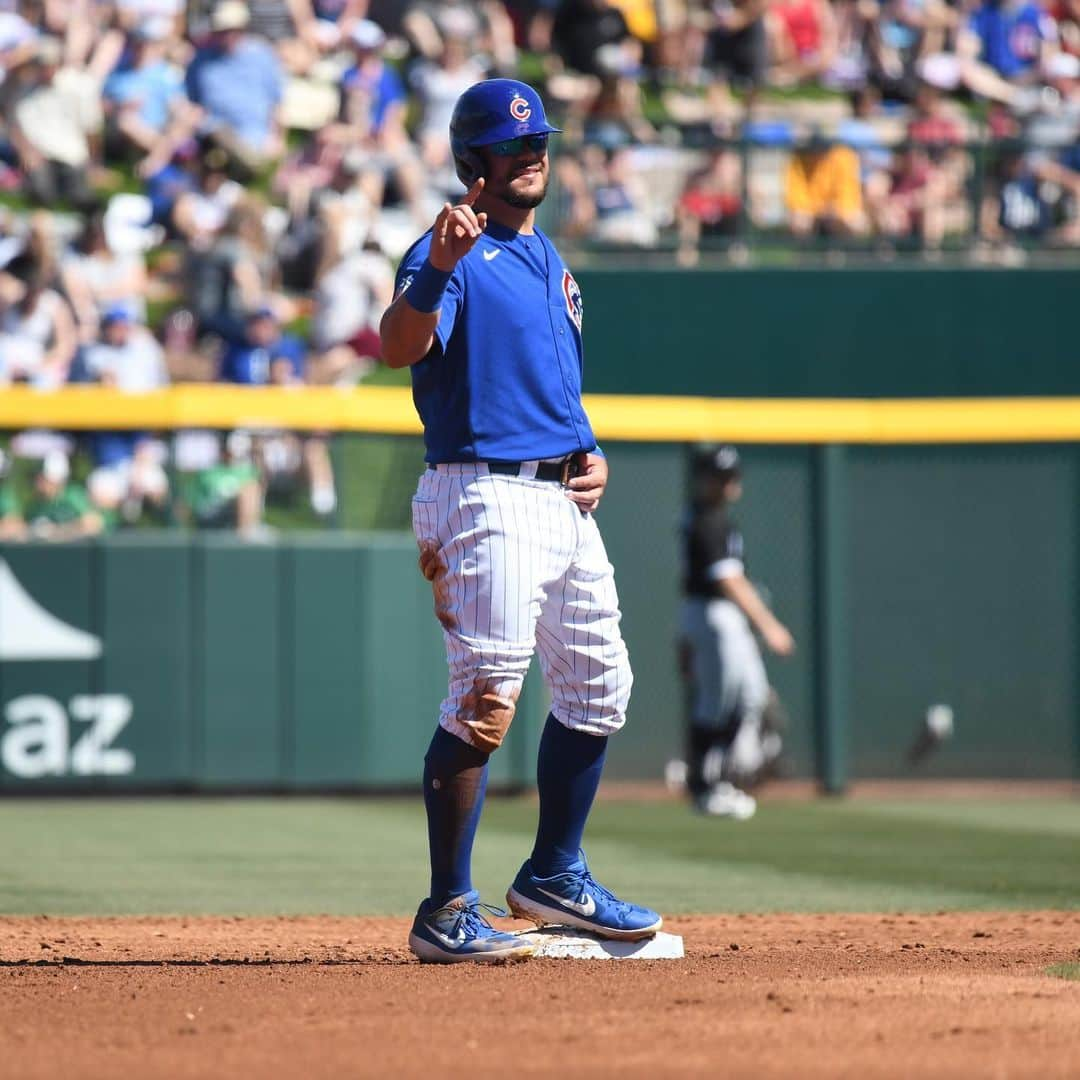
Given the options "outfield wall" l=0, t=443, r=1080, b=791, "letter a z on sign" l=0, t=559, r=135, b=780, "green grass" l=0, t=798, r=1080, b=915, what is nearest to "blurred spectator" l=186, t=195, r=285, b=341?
"outfield wall" l=0, t=443, r=1080, b=791

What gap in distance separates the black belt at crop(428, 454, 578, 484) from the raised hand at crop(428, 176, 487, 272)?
499 millimetres

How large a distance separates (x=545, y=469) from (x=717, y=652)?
6168mm

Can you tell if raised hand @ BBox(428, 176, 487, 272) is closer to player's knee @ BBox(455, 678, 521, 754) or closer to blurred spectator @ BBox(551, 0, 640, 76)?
player's knee @ BBox(455, 678, 521, 754)

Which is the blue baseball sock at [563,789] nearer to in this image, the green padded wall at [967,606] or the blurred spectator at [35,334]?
the blurred spectator at [35,334]

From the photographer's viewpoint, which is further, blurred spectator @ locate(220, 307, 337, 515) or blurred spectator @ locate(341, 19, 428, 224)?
blurred spectator @ locate(341, 19, 428, 224)

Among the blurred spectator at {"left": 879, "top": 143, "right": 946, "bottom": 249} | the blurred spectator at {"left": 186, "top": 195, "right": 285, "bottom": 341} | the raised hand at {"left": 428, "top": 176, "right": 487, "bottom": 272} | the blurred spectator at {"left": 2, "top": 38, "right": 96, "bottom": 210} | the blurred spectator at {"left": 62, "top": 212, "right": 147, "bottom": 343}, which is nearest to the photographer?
the raised hand at {"left": 428, "top": 176, "right": 487, "bottom": 272}

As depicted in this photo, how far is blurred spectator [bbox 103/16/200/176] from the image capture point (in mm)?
15062

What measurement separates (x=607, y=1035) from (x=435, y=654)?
28.2 ft

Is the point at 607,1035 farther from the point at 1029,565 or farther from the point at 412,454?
the point at 1029,565

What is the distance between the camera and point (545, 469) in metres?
5.21

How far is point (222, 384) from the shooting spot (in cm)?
1331

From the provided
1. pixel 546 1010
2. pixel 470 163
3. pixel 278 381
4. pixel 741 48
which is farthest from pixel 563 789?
pixel 741 48

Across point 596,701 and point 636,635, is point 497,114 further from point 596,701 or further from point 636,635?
point 636,635

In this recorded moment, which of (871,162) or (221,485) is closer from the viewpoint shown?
(221,485)
